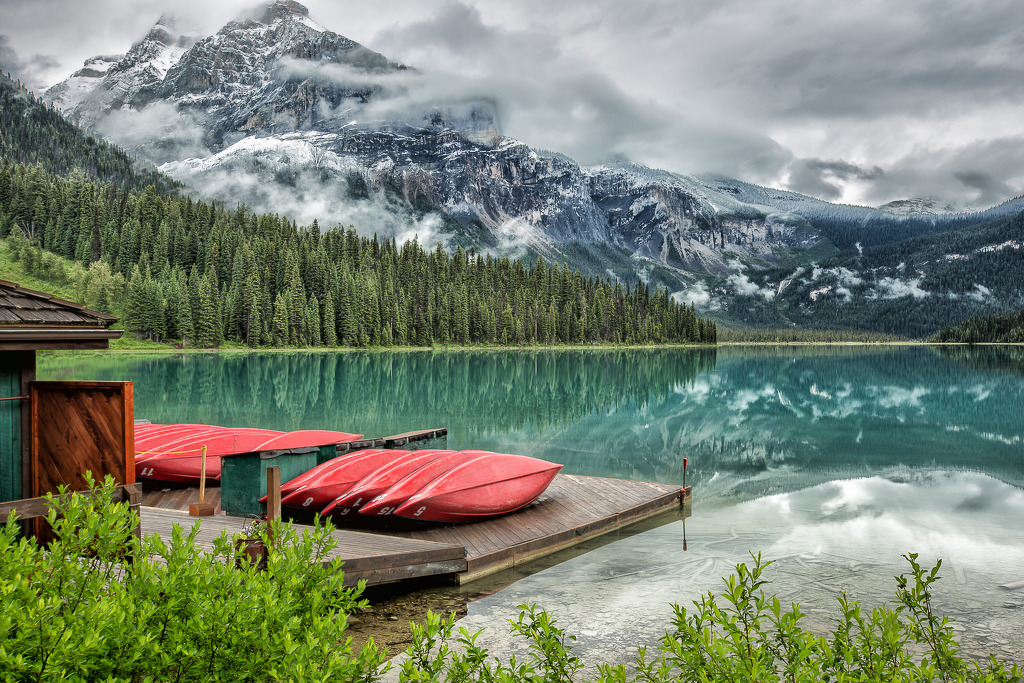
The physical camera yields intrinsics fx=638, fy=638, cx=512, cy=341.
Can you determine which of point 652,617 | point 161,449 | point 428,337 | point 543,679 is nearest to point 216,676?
point 543,679

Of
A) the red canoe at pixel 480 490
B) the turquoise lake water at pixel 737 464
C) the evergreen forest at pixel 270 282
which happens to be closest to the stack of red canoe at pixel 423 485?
the red canoe at pixel 480 490

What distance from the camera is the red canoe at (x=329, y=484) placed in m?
13.9

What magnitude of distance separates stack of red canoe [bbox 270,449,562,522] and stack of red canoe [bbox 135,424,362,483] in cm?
161

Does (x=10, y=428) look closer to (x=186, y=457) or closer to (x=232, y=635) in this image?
(x=232, y=635)

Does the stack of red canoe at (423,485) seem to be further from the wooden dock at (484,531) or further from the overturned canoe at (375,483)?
the wooden dock at (484,531)

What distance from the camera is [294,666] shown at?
12.1 ft

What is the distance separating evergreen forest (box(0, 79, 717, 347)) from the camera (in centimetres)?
10638

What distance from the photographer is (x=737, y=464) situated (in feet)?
76.8

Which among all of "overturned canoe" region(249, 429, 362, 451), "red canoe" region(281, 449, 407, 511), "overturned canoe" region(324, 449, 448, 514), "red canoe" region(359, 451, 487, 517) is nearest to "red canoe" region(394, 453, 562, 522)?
"red canoe" region(359, 451, 487, 517)

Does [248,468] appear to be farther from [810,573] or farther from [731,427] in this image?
[731,427]

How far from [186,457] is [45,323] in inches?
386

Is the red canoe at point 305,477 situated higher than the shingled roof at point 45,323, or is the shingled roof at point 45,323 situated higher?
the shingled roof at point 45,323

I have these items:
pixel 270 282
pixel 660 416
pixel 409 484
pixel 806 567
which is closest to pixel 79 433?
pixel 409 484

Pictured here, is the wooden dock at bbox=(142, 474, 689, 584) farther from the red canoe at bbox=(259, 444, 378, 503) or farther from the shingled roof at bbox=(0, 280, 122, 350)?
the shingled roof at bbox=(0, 280, 122, 350)
